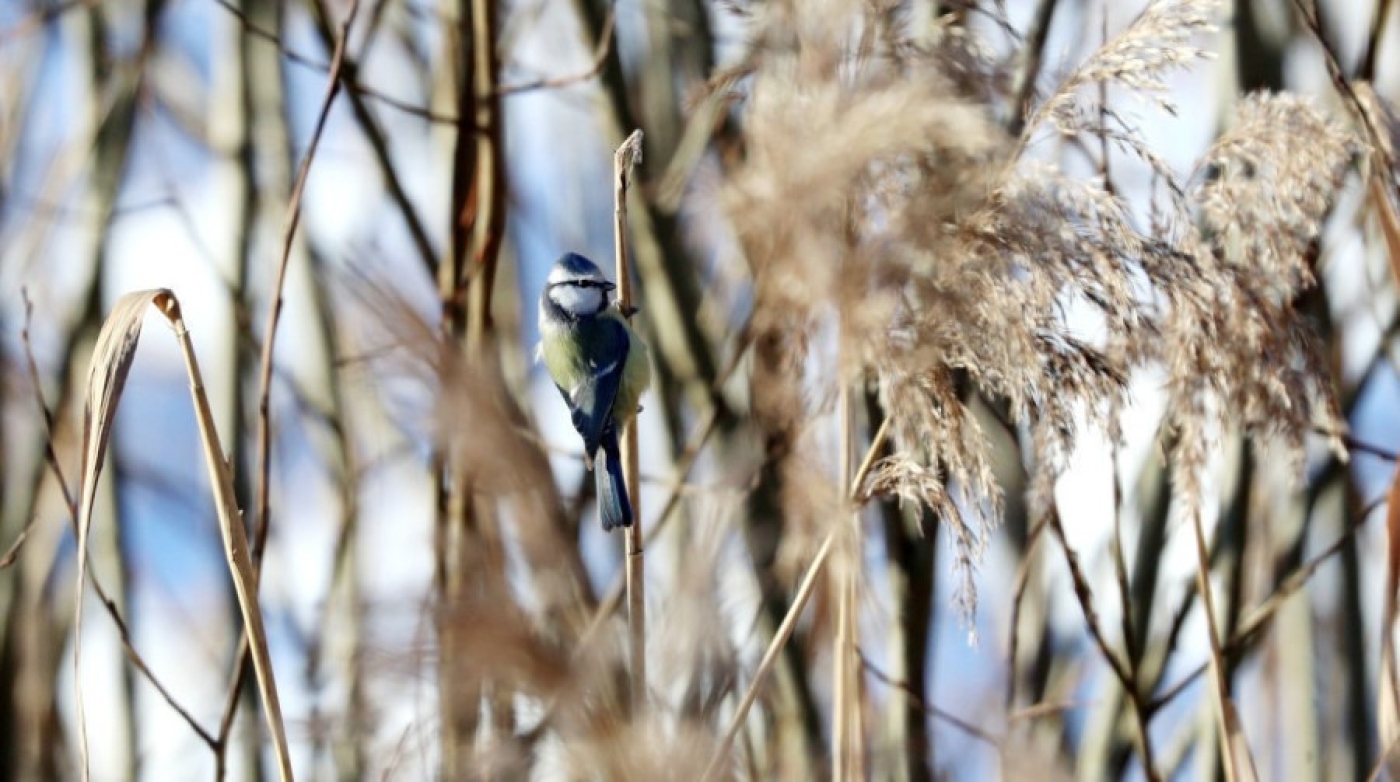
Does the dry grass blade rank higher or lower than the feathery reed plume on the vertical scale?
lower

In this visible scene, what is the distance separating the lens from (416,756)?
1245 mm

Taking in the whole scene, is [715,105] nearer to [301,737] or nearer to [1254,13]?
[1254,13]

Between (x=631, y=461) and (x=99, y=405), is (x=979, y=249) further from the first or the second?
(x=99, y=405)

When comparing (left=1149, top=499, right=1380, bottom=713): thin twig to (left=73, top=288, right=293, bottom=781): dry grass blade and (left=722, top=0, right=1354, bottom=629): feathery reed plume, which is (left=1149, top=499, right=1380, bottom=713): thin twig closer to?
(left=722, top=0, right=1354, bottom=629): feathery reed plume

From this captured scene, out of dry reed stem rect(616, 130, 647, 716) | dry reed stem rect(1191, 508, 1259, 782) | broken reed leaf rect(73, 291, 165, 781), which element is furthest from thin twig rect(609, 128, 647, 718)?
dry reed stem rect(1191, 508, 1259, 782)

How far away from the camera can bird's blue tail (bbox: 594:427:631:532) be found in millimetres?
1618

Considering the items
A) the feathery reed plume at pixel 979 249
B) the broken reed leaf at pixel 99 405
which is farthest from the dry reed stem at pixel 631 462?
the broken reed leaf at pixel 99 405

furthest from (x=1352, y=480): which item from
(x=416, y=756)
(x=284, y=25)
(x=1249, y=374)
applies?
(x=284, y=25)

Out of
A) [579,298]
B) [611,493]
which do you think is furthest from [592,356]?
[611,493]

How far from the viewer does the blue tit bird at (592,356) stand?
195 centimetres

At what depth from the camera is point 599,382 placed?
6.55 ft

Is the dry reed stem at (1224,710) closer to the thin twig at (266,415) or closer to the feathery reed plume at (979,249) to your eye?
the feathery reed plume at (979,249)

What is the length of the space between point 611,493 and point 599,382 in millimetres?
316

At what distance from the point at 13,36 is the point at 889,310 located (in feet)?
8.14
